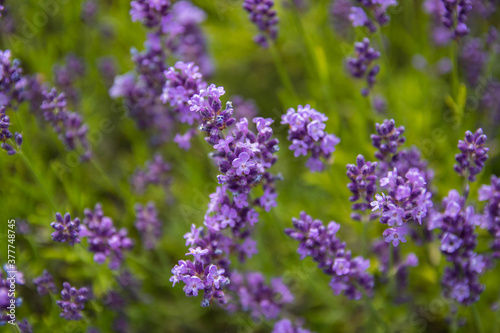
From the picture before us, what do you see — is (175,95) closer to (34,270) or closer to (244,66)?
(34,270)

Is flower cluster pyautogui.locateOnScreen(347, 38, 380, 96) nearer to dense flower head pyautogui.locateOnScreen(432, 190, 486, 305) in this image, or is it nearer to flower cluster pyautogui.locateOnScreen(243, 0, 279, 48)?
flower cluster pyautogui.locateOnScreen(243, 0, 279, 48)

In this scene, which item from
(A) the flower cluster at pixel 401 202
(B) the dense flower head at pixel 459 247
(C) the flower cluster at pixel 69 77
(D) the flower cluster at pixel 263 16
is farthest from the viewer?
(C) the flower cluster at pixel 69 77

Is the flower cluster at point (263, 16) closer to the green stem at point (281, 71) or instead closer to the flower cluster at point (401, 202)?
the green stem at point (281, 71)

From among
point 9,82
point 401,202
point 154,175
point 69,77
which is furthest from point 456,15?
point 69,77

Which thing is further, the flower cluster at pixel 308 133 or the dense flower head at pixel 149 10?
the dense flower head at pixel 149 10

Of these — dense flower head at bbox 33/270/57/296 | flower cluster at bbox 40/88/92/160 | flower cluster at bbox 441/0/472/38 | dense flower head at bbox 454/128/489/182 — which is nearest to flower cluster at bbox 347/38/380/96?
flower cluster at bbox 441/0/472/38

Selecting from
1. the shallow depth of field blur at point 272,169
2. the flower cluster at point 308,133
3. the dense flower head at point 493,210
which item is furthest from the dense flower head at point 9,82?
the dense flower head at point 493,210

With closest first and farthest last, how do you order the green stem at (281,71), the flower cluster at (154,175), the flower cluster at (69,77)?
the green stem at (281,71) → the flower cluster at (154,175) → the flower cluster at (69,77)

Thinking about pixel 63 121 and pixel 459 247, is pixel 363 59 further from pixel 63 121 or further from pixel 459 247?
pixel 63 121
